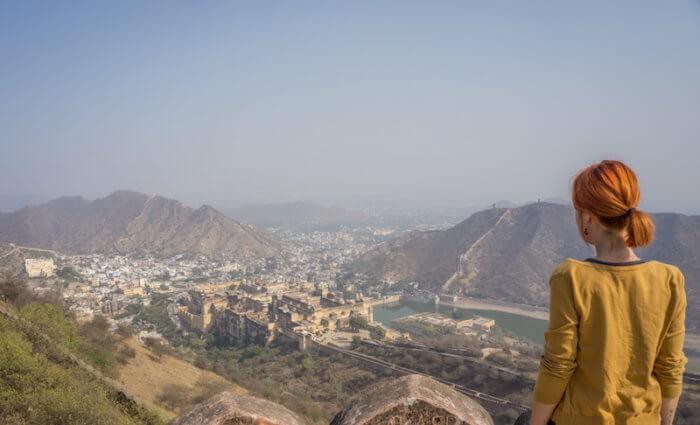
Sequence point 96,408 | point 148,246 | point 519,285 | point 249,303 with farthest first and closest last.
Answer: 1. point 148,246
2. point 519,285
3. point 249,303
4. point 96,408

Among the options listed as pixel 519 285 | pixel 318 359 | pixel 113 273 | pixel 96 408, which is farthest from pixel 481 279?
pixel 96 408

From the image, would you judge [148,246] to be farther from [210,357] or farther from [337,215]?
[337,215]

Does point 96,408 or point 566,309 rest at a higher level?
point 566,309

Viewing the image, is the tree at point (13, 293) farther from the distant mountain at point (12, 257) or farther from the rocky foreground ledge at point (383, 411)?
the distant mountain at point (12, 257)

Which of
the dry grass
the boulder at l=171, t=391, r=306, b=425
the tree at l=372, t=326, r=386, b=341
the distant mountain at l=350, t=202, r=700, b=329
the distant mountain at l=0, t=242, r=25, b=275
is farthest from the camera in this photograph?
the distant mountain at l=350, t=202, r=700, b=329

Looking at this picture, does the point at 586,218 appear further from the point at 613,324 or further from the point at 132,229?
the point at 132,229

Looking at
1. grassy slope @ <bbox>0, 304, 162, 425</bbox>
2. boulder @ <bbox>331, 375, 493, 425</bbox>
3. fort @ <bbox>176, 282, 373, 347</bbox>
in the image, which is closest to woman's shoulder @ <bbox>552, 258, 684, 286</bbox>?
boulder @ <bbox>331, 375, 493, 425</bbox>

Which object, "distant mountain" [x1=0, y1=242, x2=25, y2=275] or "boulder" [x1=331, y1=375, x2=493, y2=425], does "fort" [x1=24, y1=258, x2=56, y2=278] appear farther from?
"boulder" [x1=331, y1=375, x2=493, y2=425]

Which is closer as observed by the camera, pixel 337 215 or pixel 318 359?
pixel 318 359
